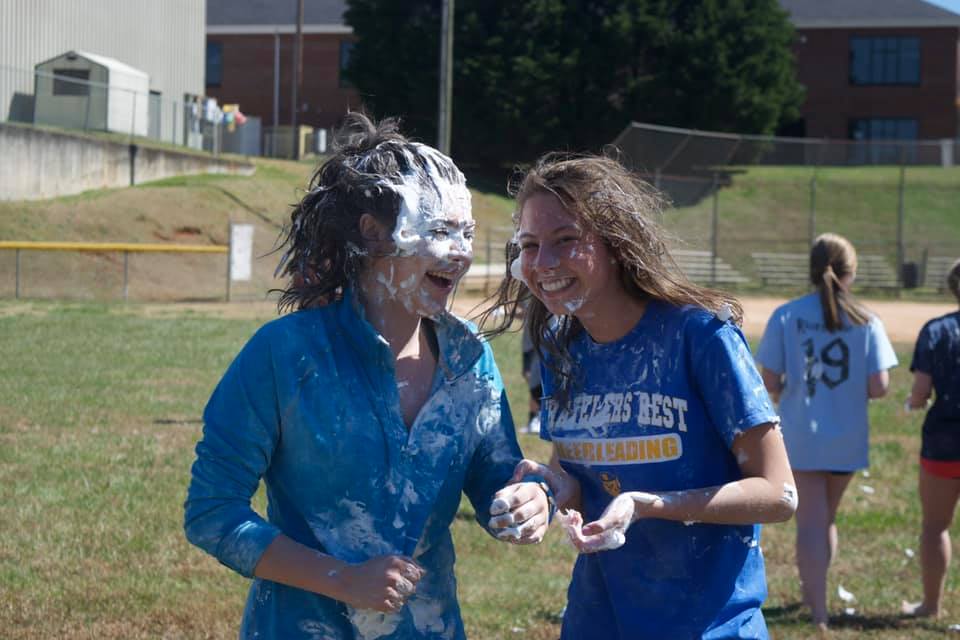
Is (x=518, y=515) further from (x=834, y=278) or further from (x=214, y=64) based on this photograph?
(x=214, y=64)

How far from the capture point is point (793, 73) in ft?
148

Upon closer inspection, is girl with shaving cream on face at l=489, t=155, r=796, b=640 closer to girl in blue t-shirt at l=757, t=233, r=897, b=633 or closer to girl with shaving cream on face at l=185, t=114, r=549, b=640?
girl with shaving cream on face at l=185, t=114, r=549, b=640

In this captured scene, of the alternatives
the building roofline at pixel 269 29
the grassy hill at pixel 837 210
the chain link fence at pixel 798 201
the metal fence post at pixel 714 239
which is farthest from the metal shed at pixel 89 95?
the building roofline at pixel 269 29

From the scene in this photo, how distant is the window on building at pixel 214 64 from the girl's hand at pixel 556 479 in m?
56.2

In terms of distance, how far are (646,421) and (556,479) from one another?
24 cm

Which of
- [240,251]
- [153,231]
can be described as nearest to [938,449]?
[240,251]

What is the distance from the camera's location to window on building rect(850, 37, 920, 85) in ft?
169

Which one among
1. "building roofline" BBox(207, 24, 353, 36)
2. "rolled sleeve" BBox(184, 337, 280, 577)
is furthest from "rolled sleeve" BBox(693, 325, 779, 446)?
"building roofline" BBox(207, 24, 353, 36)

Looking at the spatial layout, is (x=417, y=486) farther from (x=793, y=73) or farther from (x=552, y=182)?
(x=793, y=73)

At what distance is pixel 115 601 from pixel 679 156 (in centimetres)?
2765

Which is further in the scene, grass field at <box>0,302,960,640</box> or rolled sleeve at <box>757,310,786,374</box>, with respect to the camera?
rolled sleeve at <box>757,310,786,374</box>

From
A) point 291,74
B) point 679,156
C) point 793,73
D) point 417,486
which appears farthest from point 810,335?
point 291,74

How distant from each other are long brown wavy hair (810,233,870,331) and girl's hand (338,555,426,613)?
13.3ft

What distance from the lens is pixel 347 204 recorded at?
2.57 meters
